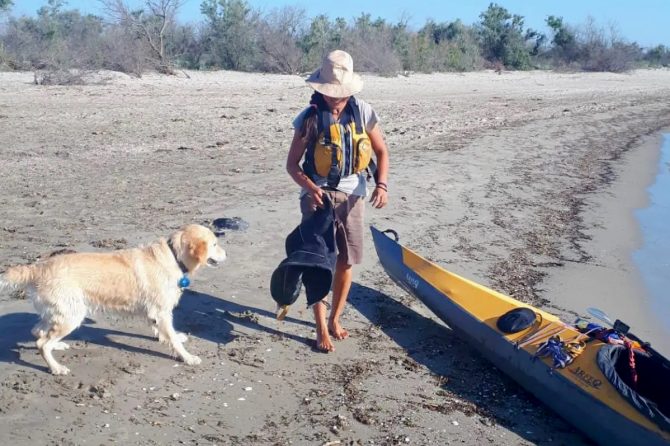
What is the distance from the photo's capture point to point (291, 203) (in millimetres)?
9055

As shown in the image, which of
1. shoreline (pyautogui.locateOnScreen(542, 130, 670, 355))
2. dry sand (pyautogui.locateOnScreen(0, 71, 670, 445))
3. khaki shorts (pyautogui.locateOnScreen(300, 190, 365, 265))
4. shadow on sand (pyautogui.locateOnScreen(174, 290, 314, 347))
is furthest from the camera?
shoreline (pyautogui.locateOnScreen(542, 130, 670, 355))

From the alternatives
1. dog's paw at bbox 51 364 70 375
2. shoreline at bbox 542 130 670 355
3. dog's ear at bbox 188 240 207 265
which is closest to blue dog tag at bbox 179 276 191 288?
dog's ear at bbox 188 240 207 265

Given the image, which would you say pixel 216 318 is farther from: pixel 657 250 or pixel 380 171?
pixel 657 250

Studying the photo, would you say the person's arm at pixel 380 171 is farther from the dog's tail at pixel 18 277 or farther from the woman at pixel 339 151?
the dog's tail at pixel 18 277

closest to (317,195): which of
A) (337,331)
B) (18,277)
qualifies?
(337,331)

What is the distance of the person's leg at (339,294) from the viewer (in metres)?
5.47

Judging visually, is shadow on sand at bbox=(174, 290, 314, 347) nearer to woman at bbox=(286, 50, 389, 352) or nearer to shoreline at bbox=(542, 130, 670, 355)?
woman at bbox=(286, 50, 389, 352)

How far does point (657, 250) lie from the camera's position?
30.6 ft

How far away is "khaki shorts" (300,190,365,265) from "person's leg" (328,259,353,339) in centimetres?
7

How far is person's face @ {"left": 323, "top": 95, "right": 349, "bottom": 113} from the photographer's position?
16.4ft

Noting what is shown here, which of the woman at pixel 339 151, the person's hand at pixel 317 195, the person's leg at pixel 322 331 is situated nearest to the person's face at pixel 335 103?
the woman at pixel 339 151

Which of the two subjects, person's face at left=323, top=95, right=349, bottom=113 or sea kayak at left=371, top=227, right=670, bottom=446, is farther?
person's face at left=323, top=95, right=349, bottom=113

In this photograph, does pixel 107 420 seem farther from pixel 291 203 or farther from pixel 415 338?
pixel 291 203

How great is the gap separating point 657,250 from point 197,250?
654cm
